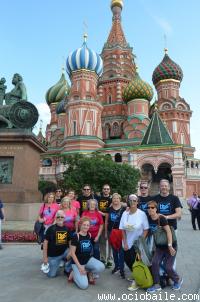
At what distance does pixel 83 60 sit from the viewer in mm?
40375

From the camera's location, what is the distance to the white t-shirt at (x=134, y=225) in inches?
190

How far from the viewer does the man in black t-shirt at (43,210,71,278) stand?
495cm

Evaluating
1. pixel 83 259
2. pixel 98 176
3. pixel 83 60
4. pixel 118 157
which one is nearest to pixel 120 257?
pixel 83 259

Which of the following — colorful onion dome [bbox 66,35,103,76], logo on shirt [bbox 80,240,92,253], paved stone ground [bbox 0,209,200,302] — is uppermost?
colorful onion dome [bbox 66,35,103,76]

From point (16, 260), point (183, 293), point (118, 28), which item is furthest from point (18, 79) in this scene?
point (118, 28)

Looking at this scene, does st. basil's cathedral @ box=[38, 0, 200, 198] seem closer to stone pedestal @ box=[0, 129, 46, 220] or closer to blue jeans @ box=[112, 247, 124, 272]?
stone pedestal @ box=[0, 129, 46, 220]

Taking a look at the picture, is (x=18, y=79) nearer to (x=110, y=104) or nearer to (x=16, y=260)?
(x=16, y=260)

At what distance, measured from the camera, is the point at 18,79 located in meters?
12.5

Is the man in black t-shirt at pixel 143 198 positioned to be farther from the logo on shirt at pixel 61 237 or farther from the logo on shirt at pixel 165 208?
the logo on shirt at pixel 61 237

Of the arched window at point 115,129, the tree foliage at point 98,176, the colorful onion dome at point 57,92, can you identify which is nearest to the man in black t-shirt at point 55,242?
the tree foliage at point 98,176

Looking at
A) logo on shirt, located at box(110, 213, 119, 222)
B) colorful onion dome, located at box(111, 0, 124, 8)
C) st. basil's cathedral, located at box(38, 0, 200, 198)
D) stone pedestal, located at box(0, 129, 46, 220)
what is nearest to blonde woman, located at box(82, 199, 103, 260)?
logo on shirt, located at box(110, 213, 119, 222)

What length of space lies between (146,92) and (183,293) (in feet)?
132

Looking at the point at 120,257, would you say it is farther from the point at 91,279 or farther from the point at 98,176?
the point at 98,176

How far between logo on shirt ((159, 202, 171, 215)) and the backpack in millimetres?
960
